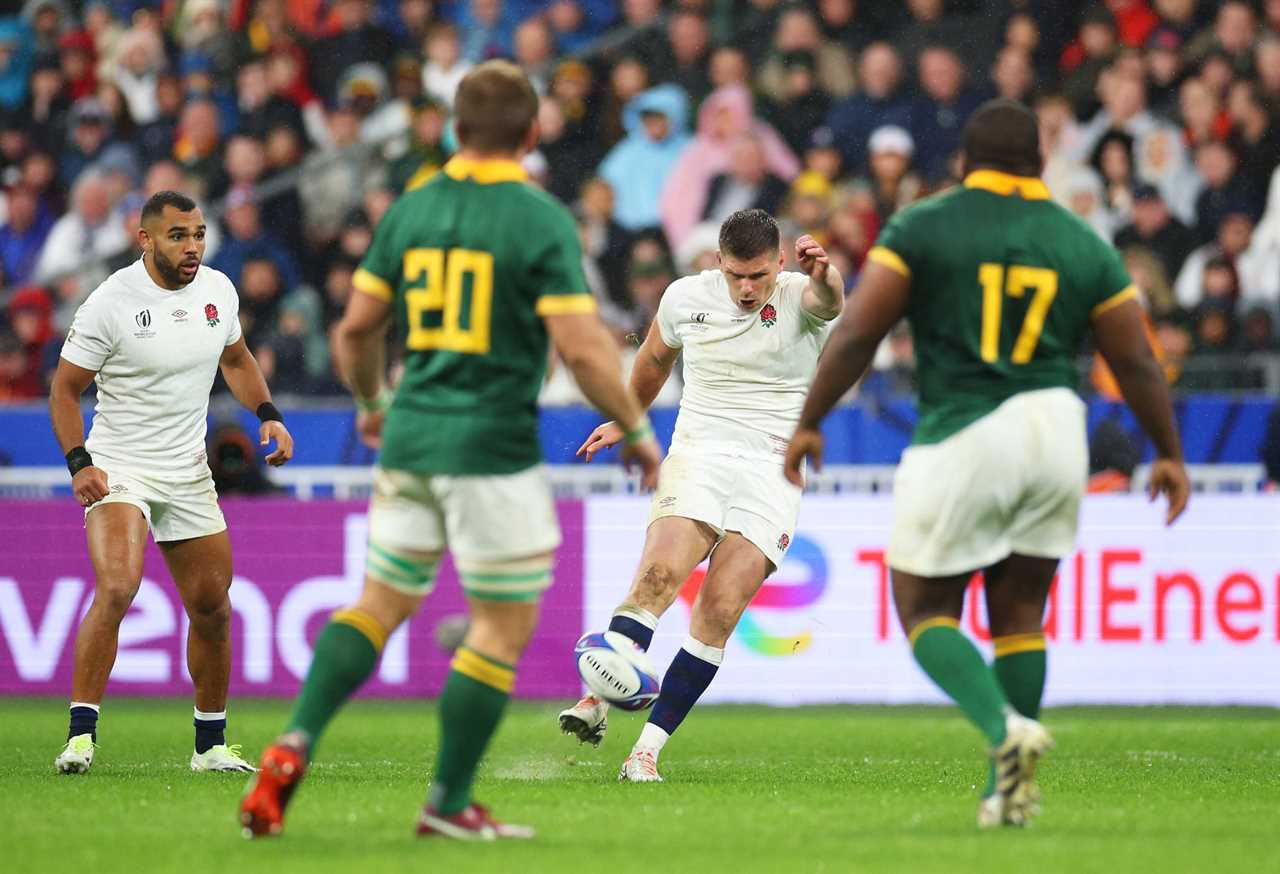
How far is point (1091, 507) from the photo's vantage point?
13.6 metres

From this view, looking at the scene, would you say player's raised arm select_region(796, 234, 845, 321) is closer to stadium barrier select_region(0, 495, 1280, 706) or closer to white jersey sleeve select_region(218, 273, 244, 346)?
white jersey sleeve select_region(218, 273, 244, 346)

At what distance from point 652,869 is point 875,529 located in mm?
7910

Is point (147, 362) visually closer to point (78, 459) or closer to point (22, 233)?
point (78, 459)

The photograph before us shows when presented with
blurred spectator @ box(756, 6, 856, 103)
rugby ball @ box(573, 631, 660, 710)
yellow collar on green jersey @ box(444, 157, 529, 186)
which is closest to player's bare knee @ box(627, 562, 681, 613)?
rugby ball @ box(573, 631, 660, 710)

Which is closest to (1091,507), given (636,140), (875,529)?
(875,529)

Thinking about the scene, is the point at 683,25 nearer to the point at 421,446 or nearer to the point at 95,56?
the point at 95,56

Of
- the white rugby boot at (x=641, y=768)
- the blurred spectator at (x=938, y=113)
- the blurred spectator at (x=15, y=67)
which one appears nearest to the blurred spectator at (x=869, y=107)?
the blurred spectator at (x=938, y=113)

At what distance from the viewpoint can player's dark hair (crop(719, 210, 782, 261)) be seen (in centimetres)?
907

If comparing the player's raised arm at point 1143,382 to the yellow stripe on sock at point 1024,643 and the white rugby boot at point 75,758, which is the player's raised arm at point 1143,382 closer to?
the yellow stripe on sock at point 1024,643

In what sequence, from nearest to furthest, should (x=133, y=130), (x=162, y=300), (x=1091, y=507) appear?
(x=162, y=300) → (x=1091, y=507) → (x=133, y=130)

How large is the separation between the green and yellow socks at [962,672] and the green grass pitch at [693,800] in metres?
0.38

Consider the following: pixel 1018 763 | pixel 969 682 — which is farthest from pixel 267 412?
pixel 1018 763

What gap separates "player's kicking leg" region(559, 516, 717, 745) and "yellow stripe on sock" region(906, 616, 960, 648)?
205cm

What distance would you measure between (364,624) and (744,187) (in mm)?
11150
